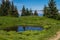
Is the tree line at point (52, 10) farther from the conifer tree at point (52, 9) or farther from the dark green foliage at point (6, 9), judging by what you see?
the dark green foliage at point (6, 9)

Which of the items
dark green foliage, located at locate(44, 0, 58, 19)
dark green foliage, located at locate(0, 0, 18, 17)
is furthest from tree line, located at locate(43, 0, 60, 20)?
dark green foliage, located at locate(0, 0, 18, 17)

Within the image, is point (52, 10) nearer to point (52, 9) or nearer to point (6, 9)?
point (52, 9)

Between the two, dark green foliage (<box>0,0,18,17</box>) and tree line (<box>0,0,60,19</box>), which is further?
dark green foliage (<box>0,0,18,17</box>)

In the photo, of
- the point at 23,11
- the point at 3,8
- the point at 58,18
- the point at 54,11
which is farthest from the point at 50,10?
the point at 23,11

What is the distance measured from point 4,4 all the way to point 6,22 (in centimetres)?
3377

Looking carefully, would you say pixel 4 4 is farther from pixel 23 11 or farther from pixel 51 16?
pixel 51 16

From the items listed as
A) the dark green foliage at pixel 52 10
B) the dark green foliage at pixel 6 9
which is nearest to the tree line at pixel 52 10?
the dark green foliage at pixel 52 10

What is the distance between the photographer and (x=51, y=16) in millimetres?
76000

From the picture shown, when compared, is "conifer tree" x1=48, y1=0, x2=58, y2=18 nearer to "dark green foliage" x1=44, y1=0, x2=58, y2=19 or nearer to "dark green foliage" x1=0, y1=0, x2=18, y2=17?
"dark green foliage" x1=44, y1=0, x2=58, y2=19

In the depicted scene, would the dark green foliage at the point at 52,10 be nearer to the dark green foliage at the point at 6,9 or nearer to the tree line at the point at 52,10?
the tree line at the point at 52,10

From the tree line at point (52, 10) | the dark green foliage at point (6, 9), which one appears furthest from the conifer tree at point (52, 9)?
the dark green foliage at point (6, 9)

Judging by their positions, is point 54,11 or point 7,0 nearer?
point 54,11

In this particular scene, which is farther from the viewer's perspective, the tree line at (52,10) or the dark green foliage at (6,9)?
the dark green foliage at (6,9)

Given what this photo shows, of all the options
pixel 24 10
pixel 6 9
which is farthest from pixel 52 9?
pixel 24 10
